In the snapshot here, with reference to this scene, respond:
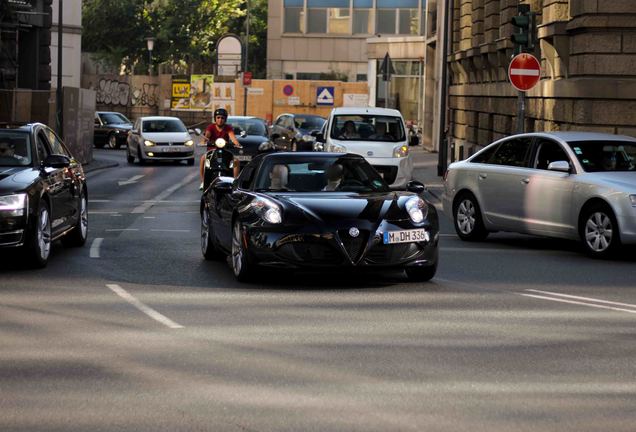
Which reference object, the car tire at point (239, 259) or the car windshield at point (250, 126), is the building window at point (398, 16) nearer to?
the car windshield at point (250, 126)

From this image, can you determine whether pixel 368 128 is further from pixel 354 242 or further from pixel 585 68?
pixel 354 242

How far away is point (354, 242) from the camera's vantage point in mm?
12625

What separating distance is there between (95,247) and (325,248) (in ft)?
16.8

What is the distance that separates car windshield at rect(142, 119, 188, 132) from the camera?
4462cm

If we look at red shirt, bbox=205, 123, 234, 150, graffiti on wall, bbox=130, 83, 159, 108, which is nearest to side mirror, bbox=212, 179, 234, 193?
red shirt, bbox=205, 123, 234, 150

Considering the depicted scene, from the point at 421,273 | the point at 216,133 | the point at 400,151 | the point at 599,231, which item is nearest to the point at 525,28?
the point at 216,133

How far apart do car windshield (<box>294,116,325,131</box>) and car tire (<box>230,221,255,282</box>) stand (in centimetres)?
3287

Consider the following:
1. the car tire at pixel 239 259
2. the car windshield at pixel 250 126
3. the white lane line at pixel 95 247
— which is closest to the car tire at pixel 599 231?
the car tire at pixel 239 259

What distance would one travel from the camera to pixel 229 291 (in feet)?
41.5

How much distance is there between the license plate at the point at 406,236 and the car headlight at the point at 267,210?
0.94 meters

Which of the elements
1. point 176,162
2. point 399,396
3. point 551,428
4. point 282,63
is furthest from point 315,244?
point 282,63

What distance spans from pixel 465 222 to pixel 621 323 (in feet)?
27.2

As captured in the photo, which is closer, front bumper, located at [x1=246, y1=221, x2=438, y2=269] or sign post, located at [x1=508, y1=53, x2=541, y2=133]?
front bumper, located at [x1=246, y1=221, x2=438, y2=269]

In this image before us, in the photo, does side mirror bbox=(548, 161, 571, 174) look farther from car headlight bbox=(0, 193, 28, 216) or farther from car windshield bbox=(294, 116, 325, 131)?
car windshield bbox=(294, 116, 325, 131)
